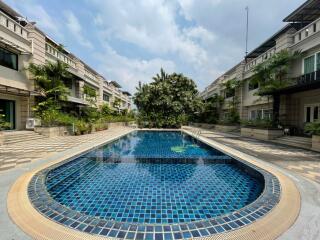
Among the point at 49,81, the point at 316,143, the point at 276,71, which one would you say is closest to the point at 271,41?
the point at 276,71

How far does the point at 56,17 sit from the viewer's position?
13.6 m

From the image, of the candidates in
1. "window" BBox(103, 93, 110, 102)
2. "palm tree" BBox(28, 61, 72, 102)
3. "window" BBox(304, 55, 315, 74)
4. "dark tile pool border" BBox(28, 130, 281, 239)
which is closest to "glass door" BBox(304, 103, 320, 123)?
"window" BBox(304, 55, 315, 74)

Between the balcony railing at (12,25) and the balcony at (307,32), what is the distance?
2094 cm

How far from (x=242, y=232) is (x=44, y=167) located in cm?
577

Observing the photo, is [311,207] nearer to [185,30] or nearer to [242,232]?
[242,232]

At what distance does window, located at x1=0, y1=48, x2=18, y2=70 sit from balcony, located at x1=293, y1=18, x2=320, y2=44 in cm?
2185

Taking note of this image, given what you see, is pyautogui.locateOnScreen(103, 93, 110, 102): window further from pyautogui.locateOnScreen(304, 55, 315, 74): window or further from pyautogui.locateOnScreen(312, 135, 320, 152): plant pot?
pyautogui.locateOnScreen(312, 135, 320, 152): plant pot

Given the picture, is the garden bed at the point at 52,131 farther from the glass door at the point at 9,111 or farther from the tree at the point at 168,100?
the tree at the point at 168,100

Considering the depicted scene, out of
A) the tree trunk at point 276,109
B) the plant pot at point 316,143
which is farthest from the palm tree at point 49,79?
the plant pot at point 316,143

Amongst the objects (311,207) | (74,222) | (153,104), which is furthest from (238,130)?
(74,222)

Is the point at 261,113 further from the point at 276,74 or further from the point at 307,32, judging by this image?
the point at 307,32

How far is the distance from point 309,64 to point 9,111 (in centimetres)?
2293

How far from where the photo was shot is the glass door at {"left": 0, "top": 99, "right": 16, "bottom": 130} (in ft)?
46.6

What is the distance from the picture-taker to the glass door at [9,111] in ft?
46.6
